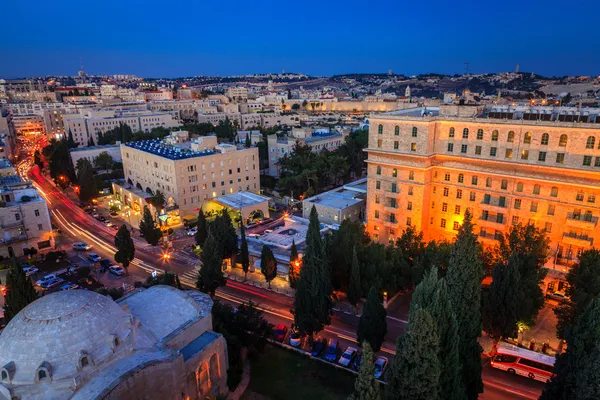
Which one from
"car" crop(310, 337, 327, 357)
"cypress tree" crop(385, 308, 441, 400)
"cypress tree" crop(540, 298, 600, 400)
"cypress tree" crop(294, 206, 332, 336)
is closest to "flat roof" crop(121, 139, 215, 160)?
"cypress tree" crop(294, 206, 332, 336)

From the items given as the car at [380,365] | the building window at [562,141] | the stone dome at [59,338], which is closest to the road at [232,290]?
the car at [380,365]

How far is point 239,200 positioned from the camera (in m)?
74.5

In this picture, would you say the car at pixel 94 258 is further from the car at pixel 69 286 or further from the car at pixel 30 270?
the car at pixel 69 286

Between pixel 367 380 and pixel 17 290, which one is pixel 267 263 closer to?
pixel 17 290

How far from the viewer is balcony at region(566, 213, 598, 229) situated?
43.2 meters

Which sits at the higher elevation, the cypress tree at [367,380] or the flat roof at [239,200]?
the cypress tree at [367,380]

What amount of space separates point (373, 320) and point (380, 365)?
3.98 metres

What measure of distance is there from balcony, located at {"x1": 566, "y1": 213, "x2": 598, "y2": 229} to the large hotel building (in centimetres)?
9

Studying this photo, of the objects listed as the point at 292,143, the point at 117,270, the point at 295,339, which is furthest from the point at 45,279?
the point at 292,143

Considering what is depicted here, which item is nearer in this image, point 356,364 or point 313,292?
point 356,364

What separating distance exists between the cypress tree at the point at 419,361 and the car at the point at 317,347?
49.0 feet

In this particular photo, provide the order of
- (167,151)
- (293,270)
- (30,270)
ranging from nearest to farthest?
(293,270), (30,270), (167,151)

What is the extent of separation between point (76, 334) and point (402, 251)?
33727 mm

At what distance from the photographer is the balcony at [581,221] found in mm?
43156
